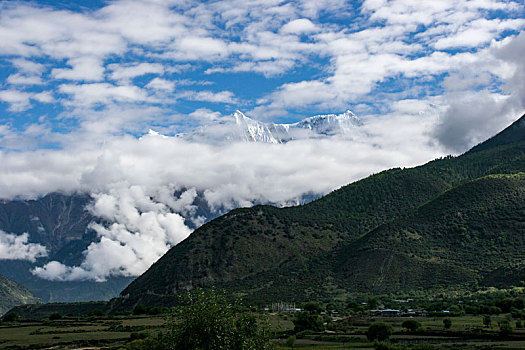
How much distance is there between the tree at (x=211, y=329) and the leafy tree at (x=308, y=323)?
5442 centimetres

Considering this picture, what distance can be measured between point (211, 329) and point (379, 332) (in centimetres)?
4569

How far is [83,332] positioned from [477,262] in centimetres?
12397

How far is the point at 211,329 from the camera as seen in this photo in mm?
46656

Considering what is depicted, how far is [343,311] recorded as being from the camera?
13700 centimetres

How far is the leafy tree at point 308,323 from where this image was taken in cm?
10194

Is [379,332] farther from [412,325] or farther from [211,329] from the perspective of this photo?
[211,329]

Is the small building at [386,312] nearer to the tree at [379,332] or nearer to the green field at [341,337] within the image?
the green field at [341,337]

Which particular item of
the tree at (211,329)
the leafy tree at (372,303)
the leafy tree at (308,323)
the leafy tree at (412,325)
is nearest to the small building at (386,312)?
the leafy tree at (372,303)

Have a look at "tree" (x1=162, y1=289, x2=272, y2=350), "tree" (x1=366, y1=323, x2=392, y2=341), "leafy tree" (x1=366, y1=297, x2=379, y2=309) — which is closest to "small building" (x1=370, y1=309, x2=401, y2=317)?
"leafy tree" (x1=366, y1=297, x2=379, y2=309)

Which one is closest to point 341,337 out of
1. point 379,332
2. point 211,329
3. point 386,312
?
point 379,332

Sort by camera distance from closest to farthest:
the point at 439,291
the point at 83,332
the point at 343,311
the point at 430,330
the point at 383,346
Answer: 1. the point at 383,346
2. the point at 430,330
3. the point at 83,332
4. the point at 343,311
5. the point at 439,291

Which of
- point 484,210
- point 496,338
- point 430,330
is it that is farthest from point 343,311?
point 484,210

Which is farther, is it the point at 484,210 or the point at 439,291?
the point at 484,210

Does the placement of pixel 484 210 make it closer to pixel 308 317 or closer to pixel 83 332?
pixel 308 317
